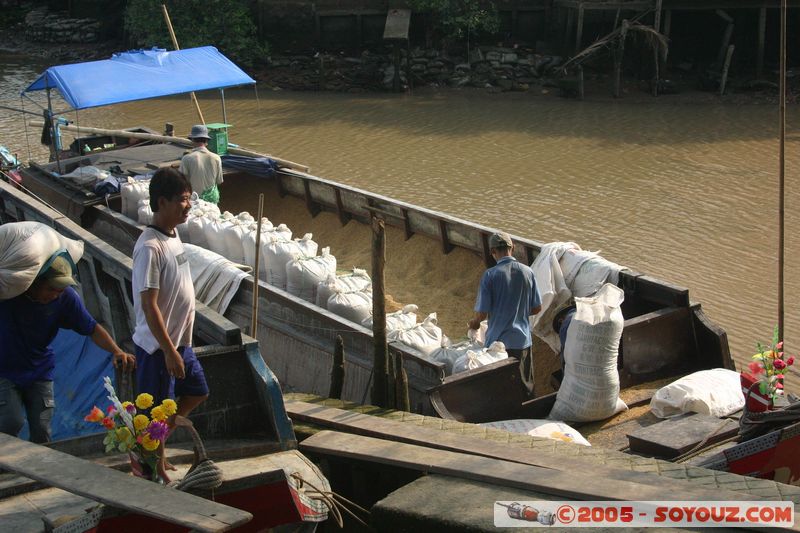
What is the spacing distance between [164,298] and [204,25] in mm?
20478

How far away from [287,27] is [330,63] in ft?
7.16

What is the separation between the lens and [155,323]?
4.04 m

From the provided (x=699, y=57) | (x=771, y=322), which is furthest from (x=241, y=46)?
(x=771, y=322)

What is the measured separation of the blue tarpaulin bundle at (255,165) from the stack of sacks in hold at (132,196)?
1.81 metres

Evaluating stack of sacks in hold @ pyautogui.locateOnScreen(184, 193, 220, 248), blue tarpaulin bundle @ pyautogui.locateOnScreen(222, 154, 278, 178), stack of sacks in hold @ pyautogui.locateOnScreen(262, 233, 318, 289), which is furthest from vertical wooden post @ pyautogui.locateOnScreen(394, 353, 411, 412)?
blue tarpaulin bundle @ pyautogui.locateOnScreen(222, 154, 278, 178)

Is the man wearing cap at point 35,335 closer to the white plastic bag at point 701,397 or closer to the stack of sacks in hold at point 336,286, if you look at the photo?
the stack of sacks in hold at point 336,286

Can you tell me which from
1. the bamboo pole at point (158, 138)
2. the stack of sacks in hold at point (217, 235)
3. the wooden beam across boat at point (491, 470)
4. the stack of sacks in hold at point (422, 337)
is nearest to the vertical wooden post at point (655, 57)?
the bamboo pole at point (158, 138)

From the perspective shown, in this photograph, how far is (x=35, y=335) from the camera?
447 centimetres

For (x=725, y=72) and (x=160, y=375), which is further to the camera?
(x=725, y=72)

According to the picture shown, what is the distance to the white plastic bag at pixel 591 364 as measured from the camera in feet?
19.1

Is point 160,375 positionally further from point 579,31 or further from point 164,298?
point 579,31

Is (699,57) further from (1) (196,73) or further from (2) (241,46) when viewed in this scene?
(1) (196,73)

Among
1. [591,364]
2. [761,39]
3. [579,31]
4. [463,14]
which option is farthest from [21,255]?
[463,14]

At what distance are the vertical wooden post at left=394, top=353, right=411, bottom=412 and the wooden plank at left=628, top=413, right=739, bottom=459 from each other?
1.36 metres
